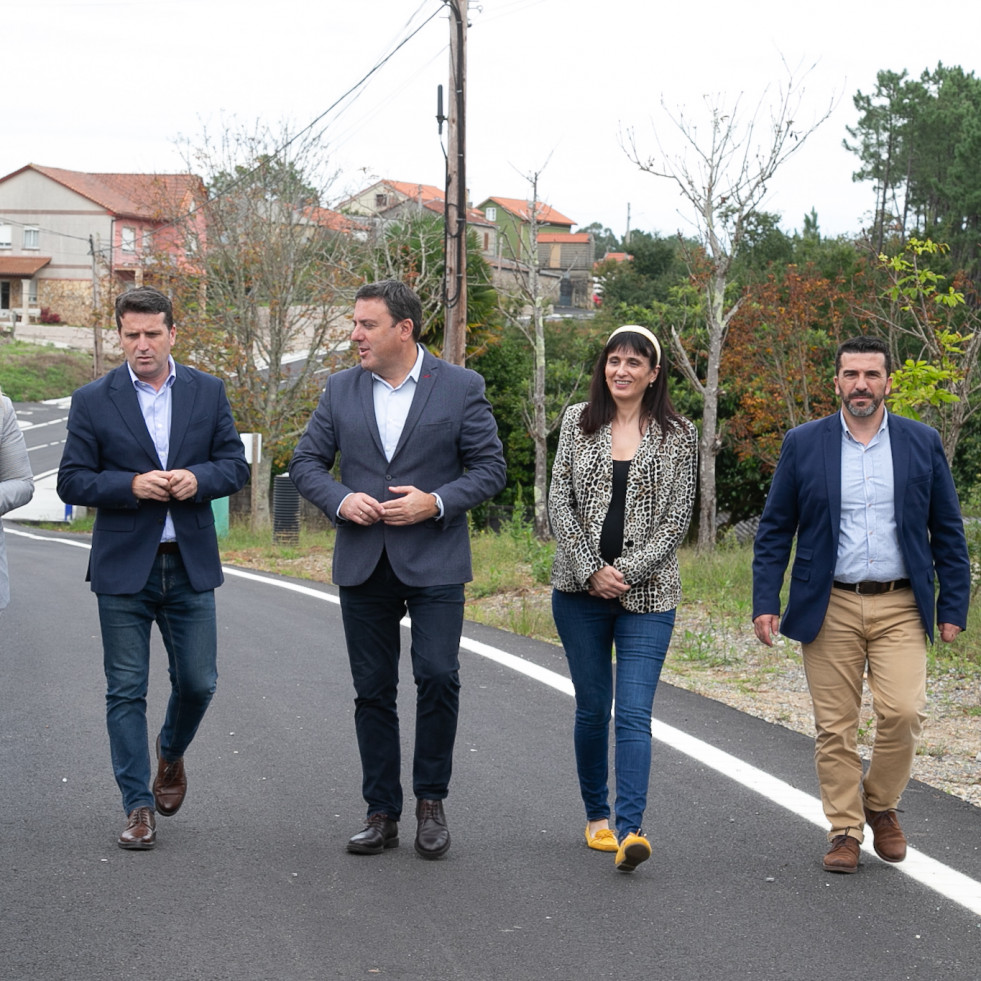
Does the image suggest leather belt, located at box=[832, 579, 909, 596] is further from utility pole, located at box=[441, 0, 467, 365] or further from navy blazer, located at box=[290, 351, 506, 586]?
utility pole, located at box=[441, 0, 467, 365]

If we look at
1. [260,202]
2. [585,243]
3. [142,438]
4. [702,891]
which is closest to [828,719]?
[702,891]

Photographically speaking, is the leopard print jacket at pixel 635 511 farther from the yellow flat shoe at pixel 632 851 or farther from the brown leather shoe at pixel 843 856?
the brown leather shoe at pixel 843 856

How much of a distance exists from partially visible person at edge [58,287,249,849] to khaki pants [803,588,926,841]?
96.5 inches

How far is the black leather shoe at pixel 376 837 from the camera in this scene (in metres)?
5.20

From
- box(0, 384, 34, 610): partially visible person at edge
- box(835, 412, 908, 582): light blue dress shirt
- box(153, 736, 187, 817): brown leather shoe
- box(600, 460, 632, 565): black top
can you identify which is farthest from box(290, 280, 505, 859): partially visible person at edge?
box(835, 412, 908, 582): light blue dress shirt

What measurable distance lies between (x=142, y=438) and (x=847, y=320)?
88.4ft

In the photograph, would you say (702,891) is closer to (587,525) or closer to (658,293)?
(587,525)

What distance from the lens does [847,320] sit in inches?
1201

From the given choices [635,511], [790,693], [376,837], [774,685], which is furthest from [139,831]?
[774,685]

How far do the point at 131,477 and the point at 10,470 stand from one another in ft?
1.73

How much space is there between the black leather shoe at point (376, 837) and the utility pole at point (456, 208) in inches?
517

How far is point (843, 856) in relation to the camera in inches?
201

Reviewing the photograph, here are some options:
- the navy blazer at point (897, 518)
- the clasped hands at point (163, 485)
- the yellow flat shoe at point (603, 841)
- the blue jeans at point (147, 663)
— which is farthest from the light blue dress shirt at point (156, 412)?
the navy blazer at point (897, 518)

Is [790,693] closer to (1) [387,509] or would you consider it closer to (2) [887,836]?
(2) [887,836]
